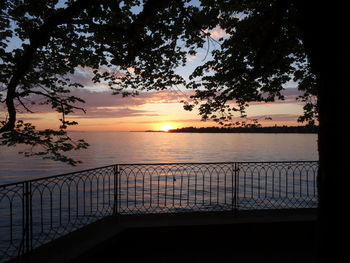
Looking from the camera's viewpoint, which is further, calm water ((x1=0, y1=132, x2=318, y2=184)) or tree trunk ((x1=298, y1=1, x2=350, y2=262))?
calm water ((x1=0, y1=132, x2=318, y2=184))

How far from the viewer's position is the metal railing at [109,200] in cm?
609

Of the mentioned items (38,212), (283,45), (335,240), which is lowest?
(38,212)

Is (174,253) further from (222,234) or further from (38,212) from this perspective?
(38,212)

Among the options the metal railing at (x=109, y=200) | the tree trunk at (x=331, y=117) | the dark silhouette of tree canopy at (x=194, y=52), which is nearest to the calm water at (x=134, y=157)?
the metal railing at (x=109, y=200)

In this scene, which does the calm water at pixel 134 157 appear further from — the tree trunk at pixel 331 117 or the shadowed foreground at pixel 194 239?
the tree trunk at pixel 331 117

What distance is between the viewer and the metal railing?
6090 mm

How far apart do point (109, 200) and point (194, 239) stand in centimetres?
216

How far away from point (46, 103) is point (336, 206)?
7.25 meters

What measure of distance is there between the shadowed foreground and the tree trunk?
10.1 ft

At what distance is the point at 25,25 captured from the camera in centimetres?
678

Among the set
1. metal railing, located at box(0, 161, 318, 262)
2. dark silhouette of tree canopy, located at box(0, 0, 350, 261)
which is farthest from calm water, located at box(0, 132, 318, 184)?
dark silhouette of tree canopy, located at box(0, 0, 350, 261)

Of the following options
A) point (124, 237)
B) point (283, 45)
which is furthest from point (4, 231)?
point (283, 45)

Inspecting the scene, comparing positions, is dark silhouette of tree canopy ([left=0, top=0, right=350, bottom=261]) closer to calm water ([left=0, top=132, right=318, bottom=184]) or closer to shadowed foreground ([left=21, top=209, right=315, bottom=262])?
shadowed foreground ([left=21, top=209, right=315, bottom=262])

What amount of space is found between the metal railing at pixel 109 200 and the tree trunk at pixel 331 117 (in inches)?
138
